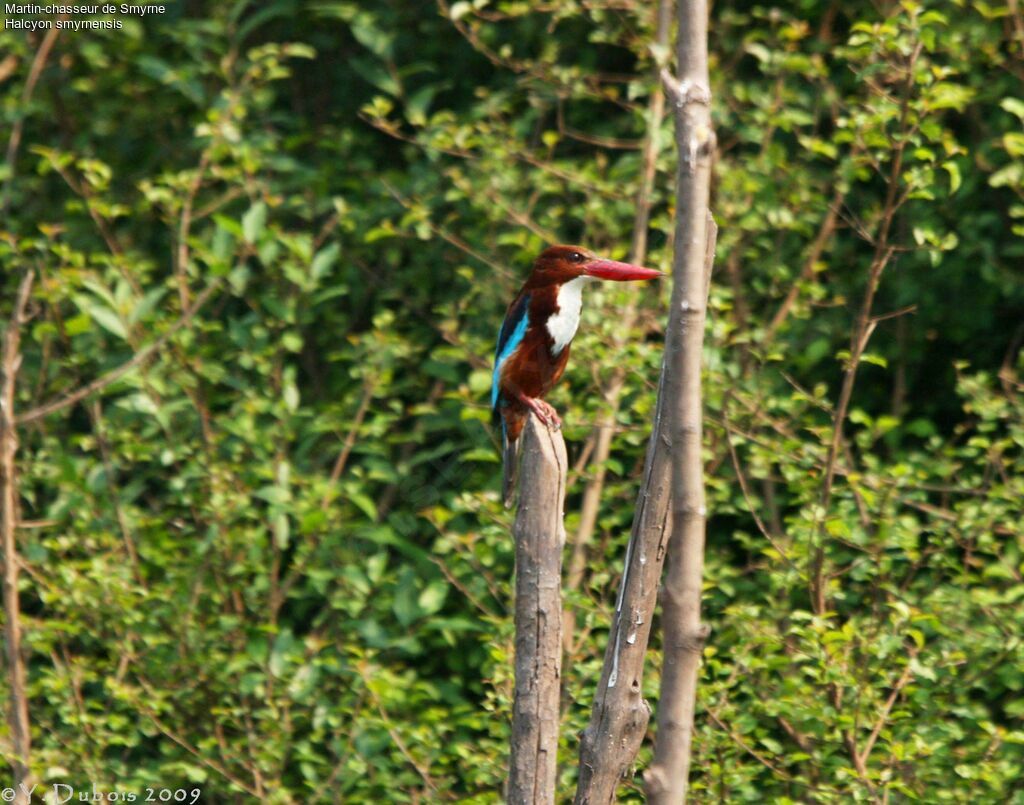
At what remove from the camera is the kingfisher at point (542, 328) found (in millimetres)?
3777

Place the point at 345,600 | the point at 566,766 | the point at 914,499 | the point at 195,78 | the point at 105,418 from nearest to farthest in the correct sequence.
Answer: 1. the point at 566,766
2. the point at 914,499
3. the point at 345,600
4. the point at 105,418
5. the point at 195,78

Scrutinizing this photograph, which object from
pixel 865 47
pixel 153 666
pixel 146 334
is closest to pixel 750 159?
pixel 865 47

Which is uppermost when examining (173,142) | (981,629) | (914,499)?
(173,142)

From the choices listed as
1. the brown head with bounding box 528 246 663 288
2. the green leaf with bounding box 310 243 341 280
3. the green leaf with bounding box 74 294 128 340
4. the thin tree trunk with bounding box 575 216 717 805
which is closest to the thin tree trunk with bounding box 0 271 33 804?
the green leaf with bounding box 74 294 128 340

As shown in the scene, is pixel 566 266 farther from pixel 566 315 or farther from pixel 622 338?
pixel 622 338

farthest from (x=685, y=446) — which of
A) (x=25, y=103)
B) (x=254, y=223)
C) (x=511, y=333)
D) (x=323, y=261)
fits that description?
(x=25, y=103)

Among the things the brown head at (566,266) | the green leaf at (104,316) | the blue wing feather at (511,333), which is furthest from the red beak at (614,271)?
the green leaf at (104,316)

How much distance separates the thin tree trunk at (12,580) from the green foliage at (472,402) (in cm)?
13

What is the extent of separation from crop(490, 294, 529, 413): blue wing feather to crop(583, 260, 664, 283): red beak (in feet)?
0.78

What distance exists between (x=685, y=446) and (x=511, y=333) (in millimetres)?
1753

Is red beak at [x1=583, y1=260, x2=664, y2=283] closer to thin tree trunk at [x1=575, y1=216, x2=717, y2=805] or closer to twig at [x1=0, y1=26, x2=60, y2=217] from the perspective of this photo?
thin tree trunk at [x1=575, y1=216, x2=717, y2=805]

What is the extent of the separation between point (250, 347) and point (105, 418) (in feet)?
1.86

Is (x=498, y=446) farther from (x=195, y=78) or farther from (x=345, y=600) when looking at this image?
(x=195, y=78)

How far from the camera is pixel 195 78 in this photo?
18.7 feet
